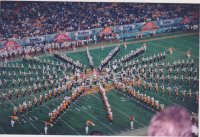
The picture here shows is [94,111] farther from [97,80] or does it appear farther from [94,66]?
[94,66]

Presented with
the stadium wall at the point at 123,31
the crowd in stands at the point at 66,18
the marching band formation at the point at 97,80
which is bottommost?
the marching band formation at the point at 97,80

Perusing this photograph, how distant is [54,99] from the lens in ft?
28.7

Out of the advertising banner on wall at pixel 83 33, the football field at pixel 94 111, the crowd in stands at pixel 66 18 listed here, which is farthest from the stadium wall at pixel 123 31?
the football field at pixel 94 111

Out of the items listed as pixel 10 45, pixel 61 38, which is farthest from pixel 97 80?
pixel 10 45

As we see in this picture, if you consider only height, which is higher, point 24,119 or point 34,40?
point 34,40

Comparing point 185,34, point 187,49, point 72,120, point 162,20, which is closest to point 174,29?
point 162,20

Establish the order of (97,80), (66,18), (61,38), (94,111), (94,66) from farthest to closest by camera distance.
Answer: (61,38) < (66,18) < (94,66) < (97,80) < (94,111)

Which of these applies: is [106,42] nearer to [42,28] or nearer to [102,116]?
[42,28]

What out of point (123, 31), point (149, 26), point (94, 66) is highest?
point (149, 26)

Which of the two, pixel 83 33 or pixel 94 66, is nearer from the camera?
pixel 94 66

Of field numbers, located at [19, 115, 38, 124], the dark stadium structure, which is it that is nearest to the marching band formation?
the dark stadium structure

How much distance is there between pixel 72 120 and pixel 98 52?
400cm

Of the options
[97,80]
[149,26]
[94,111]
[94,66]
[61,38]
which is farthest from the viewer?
[149,26]

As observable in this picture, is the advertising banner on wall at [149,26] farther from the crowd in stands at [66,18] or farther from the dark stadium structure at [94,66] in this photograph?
the crowd in stands at [66,18]
